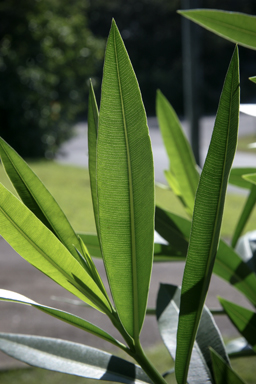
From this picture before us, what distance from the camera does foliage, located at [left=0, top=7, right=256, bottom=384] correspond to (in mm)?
320

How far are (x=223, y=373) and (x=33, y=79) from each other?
915cm

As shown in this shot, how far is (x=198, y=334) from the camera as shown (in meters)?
0.52

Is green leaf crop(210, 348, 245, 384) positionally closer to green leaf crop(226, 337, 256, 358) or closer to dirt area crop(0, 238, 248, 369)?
green leaf crop(226, 337, 256, 358)

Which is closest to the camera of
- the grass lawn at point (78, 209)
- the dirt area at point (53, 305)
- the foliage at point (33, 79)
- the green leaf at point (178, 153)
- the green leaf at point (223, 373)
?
the green leaf at point (223, 373)

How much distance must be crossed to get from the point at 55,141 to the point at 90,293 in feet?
31.7

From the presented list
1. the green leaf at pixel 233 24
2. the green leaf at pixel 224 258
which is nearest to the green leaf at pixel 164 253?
the green leaf at pixel 224 258

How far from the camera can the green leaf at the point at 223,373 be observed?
1.42ft

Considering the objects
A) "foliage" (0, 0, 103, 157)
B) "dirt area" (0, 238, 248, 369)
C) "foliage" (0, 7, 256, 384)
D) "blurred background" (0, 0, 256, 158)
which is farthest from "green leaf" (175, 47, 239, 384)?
"foliage" (0, 0, 103, 157)


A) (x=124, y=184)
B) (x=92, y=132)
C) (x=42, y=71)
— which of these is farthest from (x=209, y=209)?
(x=42, y=71)

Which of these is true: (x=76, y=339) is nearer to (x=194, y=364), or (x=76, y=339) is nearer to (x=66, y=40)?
(x=194, y=364)

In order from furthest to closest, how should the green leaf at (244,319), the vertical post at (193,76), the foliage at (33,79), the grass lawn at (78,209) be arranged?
the foliage at (33,79)
the vertical post at (193,76)
the grass lawn at (78,209)
the green leaf at (244,319)

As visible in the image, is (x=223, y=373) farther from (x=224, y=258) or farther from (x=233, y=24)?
(x=233, y=24)

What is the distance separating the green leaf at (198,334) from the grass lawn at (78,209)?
3.69 feet

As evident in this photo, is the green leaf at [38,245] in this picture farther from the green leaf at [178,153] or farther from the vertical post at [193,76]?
the vertical post at [193,76]
